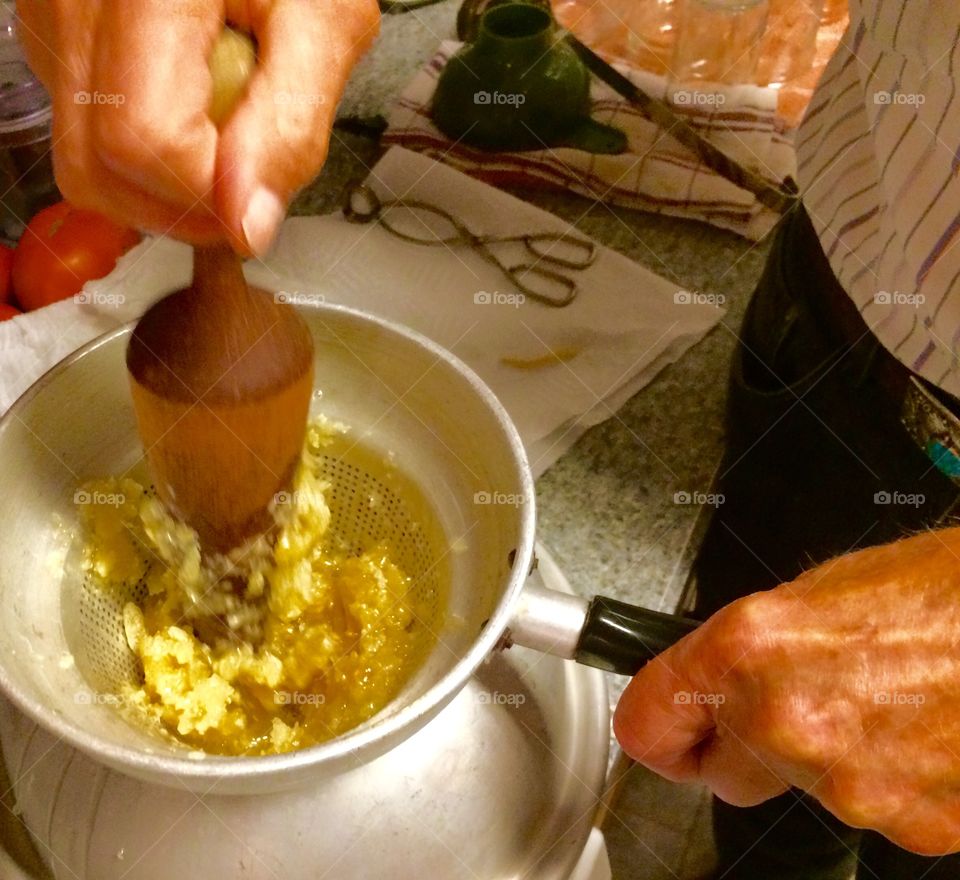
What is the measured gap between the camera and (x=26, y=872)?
1.51 ft

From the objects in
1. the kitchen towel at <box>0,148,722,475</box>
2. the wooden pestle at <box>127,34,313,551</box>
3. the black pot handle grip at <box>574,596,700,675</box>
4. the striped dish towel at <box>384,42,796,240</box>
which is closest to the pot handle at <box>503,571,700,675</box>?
the black pot handle grip at <box>574,596,700,675</box>

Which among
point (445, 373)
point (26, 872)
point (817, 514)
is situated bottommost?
point (26, 872)

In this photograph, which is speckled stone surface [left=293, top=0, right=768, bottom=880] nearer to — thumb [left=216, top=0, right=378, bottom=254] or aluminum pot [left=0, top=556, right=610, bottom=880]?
aluminum pot [left=0, top=556, right=610, bottom=880]

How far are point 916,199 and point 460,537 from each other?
0.27 m

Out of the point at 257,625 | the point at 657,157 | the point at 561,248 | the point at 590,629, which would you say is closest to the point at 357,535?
the point at 257,625

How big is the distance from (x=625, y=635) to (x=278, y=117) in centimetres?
25

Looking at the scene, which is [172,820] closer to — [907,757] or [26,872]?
[26,872]

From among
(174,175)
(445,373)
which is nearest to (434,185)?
(445,373)

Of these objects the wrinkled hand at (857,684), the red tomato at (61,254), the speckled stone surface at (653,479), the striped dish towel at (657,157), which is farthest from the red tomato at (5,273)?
the wrinkled hand at (857,684)

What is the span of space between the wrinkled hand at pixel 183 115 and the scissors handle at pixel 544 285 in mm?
444

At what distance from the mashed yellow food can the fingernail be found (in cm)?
15

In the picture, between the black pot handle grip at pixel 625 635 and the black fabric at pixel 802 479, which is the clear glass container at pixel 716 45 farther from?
the black pot handle grip at pixel 625 635

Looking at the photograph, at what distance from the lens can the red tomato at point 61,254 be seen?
0.78 meters

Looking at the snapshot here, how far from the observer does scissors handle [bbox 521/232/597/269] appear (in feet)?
2.62
